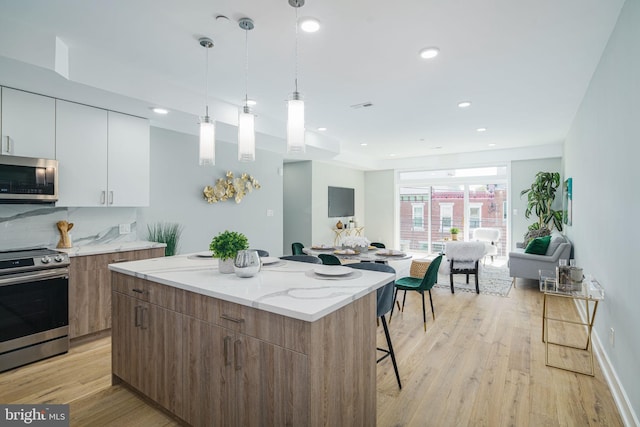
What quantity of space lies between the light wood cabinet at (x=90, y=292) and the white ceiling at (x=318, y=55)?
60.8 inches

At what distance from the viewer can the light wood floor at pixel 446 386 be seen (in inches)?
84.7

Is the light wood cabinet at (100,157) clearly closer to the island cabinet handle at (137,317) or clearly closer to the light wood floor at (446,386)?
the light wood floor at (446,386)

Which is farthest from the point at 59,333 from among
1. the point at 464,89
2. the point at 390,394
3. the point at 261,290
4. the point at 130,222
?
the point at 464,89

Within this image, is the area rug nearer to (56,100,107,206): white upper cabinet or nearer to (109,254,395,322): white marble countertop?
(109,254,395,322): white marble countertop

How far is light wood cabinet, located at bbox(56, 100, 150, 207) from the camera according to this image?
322 centimetres

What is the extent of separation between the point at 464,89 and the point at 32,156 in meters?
4.33

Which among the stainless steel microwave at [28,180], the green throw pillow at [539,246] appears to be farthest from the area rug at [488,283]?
the stainless steel microwave at [28,180]

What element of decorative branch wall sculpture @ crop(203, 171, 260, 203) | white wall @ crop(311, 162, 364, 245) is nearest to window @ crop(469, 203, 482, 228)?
white wall @ crop(311, 162, 364, 245)

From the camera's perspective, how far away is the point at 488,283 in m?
5.83

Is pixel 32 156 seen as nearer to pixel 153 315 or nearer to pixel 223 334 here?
pixel 153 315

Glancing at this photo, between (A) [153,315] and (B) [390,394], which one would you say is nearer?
(A) [153,315]

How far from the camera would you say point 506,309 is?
4367 millimetres

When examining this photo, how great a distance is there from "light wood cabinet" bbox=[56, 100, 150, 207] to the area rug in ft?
15.5

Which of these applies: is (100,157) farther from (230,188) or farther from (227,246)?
(227,246)
